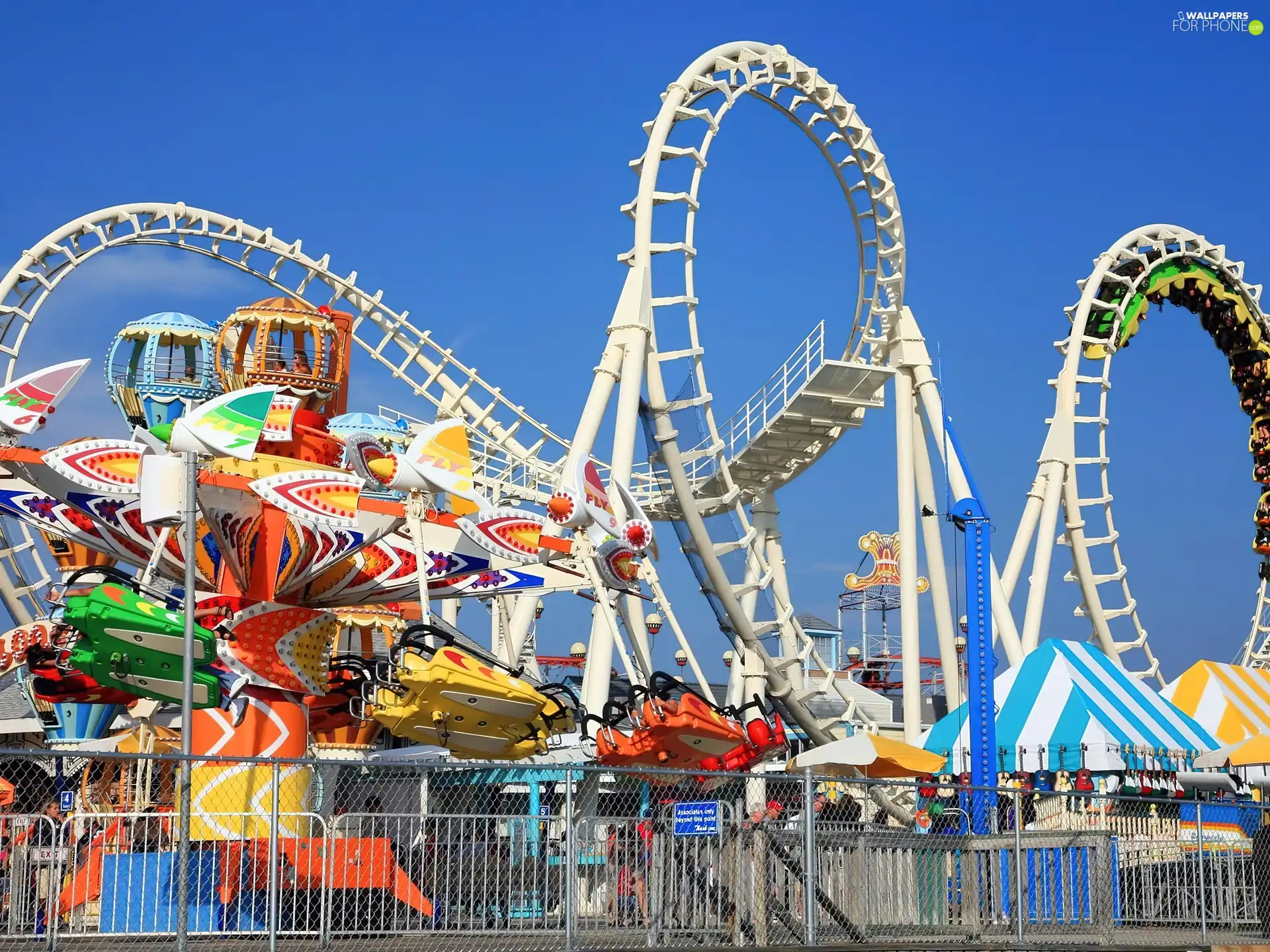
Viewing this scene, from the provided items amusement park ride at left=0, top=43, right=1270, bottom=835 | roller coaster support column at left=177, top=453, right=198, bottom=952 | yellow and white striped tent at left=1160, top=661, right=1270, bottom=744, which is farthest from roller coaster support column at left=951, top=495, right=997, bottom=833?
yellow and white striped tent at left=1160, top=661, right=1270, bottom=744

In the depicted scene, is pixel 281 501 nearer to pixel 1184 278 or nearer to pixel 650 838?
pixel 650 838

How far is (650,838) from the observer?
8.80 meters

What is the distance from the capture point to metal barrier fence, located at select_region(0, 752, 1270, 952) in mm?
8617

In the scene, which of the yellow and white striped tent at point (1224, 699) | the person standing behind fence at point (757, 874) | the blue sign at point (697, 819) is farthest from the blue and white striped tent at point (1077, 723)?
the blue sign at point (697, 819)

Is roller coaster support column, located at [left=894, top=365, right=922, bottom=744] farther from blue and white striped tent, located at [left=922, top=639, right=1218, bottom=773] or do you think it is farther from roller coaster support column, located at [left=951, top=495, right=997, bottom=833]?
roller coaster support column, located at [left=951, top=495, right=997, bottom=833]

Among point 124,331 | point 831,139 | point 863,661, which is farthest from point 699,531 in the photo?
point 863,661

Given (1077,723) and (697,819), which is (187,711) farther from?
(1077,723)

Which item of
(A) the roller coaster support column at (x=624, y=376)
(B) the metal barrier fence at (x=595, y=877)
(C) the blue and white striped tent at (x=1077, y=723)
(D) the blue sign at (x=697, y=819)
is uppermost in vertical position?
(A) the roller coaster support column at (x=624, y=376)

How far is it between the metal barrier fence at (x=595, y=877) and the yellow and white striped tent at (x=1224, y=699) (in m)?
8.82

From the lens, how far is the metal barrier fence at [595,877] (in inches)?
339

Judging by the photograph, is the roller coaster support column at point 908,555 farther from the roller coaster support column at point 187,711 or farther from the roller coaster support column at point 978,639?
the roller coaster support column at point 187,711

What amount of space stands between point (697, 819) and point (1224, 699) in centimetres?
1363

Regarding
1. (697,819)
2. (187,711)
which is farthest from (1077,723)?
(187,711)

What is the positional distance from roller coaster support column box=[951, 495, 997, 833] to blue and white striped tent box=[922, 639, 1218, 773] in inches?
79.5
